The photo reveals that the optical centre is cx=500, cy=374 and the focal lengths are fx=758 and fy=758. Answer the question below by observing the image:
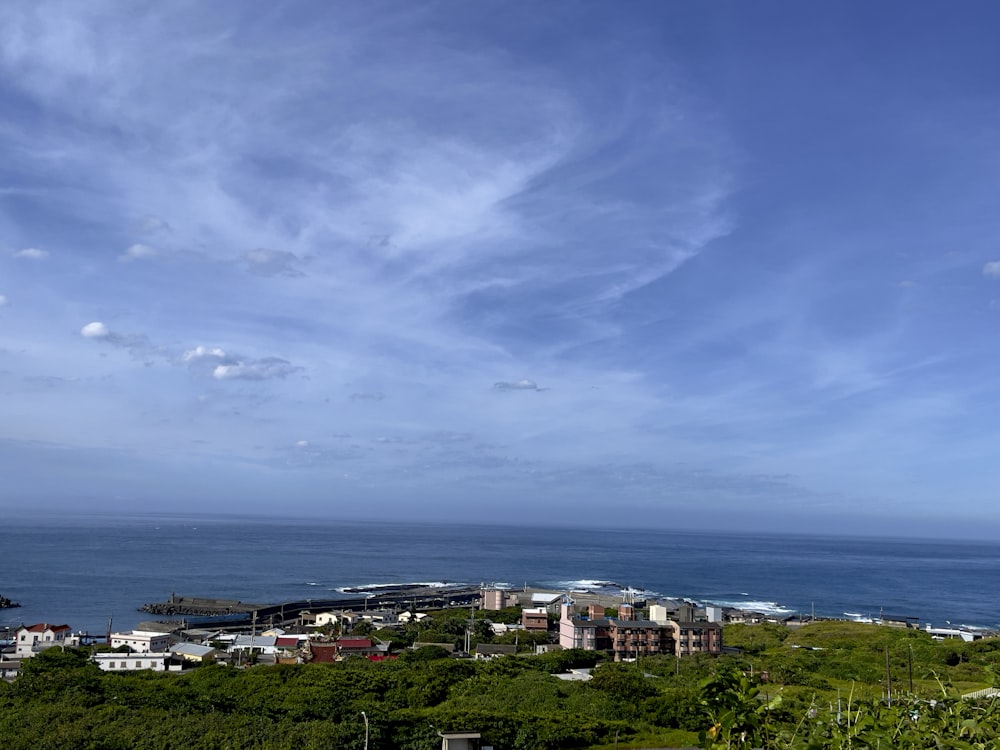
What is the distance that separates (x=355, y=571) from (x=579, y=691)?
56557 mm

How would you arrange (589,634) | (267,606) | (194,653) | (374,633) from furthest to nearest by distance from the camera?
(267,606) → (374,633) → (589,634) → (194,653)

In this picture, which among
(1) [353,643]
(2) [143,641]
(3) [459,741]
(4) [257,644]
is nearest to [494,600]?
(1) [353,643]

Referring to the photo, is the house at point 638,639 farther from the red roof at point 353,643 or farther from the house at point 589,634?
the red roof at point 353,643

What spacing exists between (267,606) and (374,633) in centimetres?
1383

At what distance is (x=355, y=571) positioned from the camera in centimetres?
7219

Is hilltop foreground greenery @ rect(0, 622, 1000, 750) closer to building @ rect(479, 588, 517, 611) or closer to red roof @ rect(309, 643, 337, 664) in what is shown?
red roof @ rect(309, 643, 337, 664)

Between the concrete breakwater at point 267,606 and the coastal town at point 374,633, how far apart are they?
4.1 inches

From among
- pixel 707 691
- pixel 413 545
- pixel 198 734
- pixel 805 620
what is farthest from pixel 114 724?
pixel 413 545

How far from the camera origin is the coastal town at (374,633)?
88.0 ft

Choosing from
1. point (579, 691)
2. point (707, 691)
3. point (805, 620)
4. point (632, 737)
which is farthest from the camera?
point (805, 620)

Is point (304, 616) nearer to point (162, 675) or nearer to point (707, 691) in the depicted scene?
point (162, 675)

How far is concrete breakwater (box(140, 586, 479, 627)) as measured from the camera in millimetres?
42281

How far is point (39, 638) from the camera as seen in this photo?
97.8ft

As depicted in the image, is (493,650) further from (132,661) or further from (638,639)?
(132,661)
